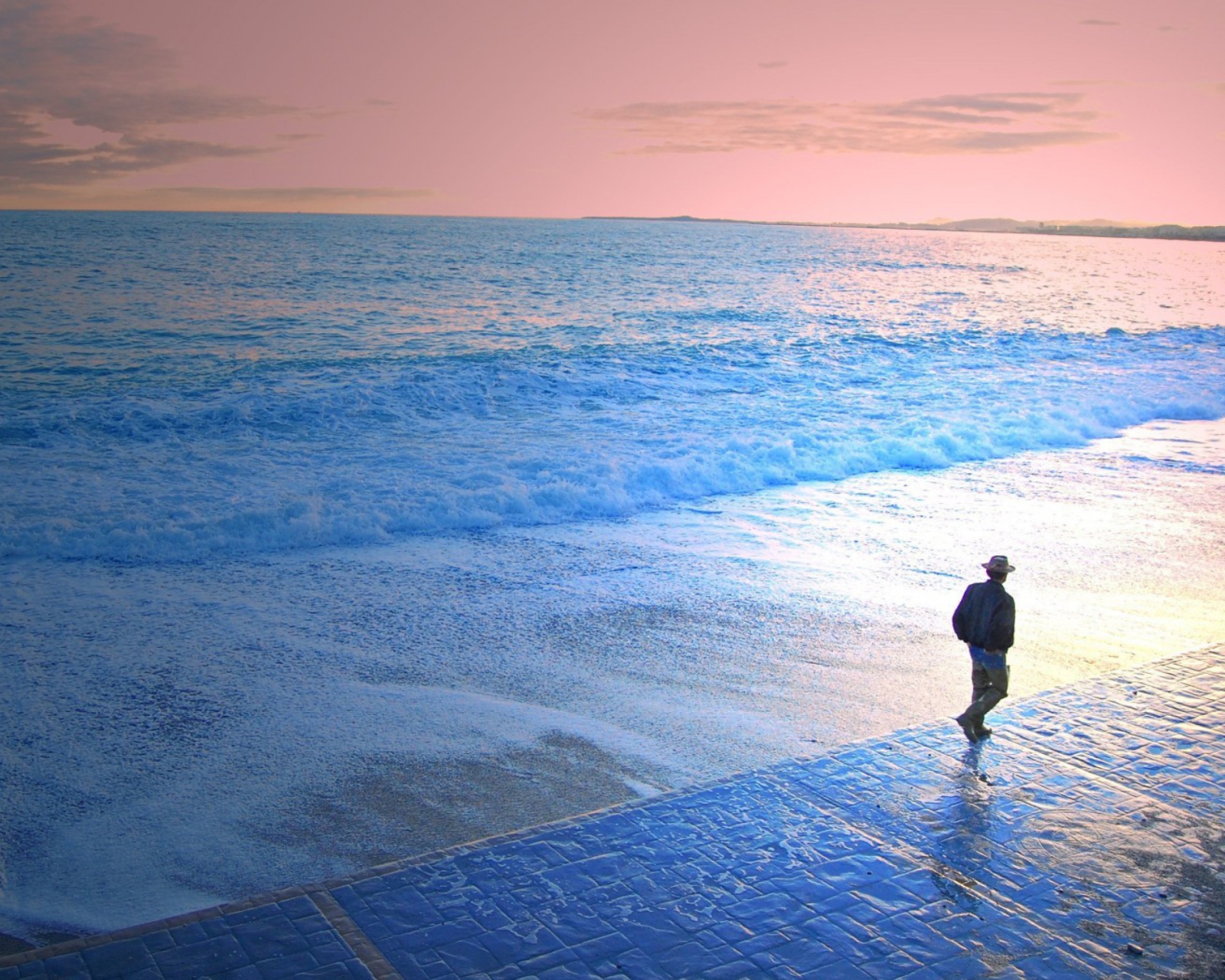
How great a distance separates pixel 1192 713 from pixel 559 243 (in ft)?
249

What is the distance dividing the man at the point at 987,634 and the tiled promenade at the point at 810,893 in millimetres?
309

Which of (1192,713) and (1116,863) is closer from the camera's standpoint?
(1116,863)

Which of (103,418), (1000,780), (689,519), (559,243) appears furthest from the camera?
(559,243)

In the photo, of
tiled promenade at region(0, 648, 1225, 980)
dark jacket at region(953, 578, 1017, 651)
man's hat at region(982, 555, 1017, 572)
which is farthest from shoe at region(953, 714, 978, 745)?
man's hat at region(982, 555, 1017, 572)

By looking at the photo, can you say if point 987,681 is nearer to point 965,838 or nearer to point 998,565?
point 998,565

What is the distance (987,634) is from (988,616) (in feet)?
0.33

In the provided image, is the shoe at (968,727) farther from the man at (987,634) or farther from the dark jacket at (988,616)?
the dark jacket at (988,616)

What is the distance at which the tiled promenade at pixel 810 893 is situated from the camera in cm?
365

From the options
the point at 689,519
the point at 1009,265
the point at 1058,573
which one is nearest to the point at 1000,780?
the point at 1058,573

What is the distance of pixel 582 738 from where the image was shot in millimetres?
6230

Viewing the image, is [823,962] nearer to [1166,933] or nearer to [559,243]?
[1166,933]

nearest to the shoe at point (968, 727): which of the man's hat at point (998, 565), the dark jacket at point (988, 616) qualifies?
the dark jacket at point (988, 616)

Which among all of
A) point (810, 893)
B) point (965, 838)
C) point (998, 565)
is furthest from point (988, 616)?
point (810, 893)

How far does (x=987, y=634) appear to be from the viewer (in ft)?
18.0
